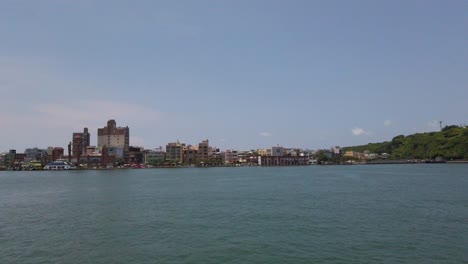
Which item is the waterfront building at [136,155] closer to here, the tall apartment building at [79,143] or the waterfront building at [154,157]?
the waterfront building at [154,157]

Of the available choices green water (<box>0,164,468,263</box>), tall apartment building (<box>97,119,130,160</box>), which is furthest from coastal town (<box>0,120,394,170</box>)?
green water (<box>0,164,468,263</box>)

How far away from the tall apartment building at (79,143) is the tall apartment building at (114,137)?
904cm

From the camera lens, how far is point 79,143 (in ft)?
593

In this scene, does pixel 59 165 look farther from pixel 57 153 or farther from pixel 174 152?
pixel 174 152

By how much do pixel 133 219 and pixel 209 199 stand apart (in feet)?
41.3

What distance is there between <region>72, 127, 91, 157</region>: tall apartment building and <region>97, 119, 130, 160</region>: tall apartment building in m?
9.04

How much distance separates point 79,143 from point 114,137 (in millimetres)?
18512

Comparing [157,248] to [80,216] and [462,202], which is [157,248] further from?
[462,202]

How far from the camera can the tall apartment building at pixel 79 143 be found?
168 m

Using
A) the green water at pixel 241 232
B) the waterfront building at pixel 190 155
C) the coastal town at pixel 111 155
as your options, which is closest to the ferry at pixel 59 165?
the coastal town at pixel 111 155

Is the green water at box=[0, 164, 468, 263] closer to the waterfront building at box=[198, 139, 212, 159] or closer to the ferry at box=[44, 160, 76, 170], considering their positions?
the ferry at box=[44, 160, 76, 170]

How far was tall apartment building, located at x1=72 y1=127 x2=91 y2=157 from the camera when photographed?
168 m

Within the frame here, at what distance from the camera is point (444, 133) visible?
196500 mm

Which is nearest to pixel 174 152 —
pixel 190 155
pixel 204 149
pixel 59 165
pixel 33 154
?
pixel 190 155
